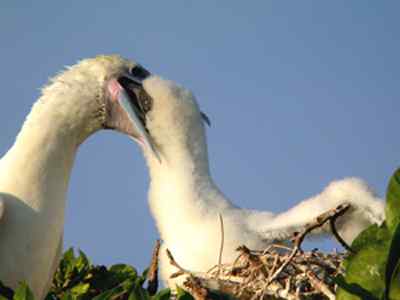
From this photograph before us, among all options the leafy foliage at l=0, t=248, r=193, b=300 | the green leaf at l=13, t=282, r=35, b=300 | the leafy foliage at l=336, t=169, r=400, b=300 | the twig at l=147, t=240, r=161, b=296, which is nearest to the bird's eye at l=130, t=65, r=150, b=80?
the leafy foliage at l=0, t=248, r=193, b=300

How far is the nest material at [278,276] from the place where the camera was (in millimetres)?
3709

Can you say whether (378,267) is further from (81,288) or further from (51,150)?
(51,150)

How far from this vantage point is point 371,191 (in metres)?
5.85

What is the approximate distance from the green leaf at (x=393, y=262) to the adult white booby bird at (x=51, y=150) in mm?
2991

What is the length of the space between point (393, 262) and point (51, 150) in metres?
3.44

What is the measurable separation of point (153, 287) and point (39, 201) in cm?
156

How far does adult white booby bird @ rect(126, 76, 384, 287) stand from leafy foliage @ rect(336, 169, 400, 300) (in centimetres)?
265

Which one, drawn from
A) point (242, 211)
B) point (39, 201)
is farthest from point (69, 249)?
point (242, 211)

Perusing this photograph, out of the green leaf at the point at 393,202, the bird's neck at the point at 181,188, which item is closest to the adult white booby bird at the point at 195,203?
the bird's neck at the point at 181,188

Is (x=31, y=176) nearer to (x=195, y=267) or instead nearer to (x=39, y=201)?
(x=39, y=201)

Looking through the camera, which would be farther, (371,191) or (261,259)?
(371,191)

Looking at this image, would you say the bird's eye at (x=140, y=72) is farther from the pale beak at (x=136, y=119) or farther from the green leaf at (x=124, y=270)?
the green leaf at (x=124, y=270)

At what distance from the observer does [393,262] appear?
2855mm

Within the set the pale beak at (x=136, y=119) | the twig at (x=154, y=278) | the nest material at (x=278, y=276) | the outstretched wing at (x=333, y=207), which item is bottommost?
the nest material at (x=278, y=276)
